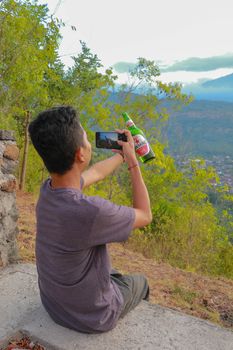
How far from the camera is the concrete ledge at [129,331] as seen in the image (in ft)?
7.97

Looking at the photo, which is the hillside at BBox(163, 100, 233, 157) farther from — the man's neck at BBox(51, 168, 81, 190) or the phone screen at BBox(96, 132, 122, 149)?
the man's neck at BBox(51, 168, 81, 190)

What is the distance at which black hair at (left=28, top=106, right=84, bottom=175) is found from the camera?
1.97 metres

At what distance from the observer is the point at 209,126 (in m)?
125

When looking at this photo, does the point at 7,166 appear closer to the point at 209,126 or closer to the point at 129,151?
the point at 129,151

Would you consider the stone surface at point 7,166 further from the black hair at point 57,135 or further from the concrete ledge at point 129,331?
the black hair at point 57,135

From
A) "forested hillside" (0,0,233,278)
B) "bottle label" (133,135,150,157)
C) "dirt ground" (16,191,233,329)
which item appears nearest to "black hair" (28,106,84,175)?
"bottle label" (133,135,150,157)

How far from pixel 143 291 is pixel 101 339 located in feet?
1.84

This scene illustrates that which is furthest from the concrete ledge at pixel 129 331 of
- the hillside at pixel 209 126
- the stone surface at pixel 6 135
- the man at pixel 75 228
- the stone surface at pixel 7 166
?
the hillside at pixel 209 126

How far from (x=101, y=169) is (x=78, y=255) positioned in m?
0.76

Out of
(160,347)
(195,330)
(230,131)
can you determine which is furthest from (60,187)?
(230,131)

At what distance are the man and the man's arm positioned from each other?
0.10 meters

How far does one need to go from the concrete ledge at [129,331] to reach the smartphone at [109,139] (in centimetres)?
117

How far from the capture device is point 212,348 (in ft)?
8.20

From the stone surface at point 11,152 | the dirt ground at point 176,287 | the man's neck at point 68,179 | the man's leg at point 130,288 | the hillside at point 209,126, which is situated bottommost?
the hillside at point 209,126
